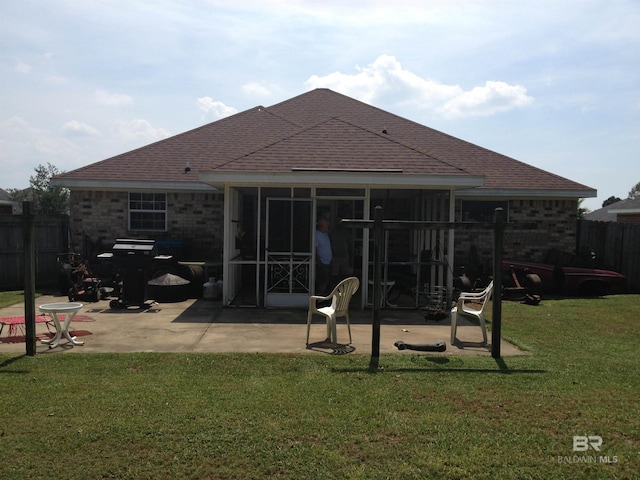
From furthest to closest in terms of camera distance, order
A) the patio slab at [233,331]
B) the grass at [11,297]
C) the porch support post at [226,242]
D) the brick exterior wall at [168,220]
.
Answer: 1. the brick exterior wall at [168,220]
2. the grass at [11,297]
3. the porch support post at [226,242]
4. the patio slab at [233,331]

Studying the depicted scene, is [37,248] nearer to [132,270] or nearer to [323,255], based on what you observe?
[132,270]

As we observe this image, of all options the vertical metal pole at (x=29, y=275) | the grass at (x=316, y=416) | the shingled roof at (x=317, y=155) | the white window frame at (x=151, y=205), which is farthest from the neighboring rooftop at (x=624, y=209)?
the vertical metal pole at (x=29, y=275)

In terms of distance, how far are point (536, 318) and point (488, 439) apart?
254 inches

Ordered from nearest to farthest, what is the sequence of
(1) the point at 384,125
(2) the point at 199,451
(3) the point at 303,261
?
1. (2) the point at 199,451
2. (3) the point at 303,261
3. (1) the point at 384,125

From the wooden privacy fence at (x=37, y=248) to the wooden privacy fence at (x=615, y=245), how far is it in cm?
1501

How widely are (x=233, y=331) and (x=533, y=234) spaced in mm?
10548

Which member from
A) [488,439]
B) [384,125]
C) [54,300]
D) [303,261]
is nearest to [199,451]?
[488,439]

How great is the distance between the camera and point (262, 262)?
11.0m

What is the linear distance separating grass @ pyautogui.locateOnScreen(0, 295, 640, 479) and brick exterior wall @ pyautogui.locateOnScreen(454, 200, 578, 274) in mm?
8416

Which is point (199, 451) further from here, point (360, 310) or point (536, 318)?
point (536, 318)

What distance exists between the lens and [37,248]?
1478 cm

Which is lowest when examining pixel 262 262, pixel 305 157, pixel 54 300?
pixel 54 300

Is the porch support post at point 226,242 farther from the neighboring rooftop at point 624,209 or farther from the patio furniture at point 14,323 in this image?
the neighboring rooftop at point 624,209

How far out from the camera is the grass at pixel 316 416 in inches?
155
